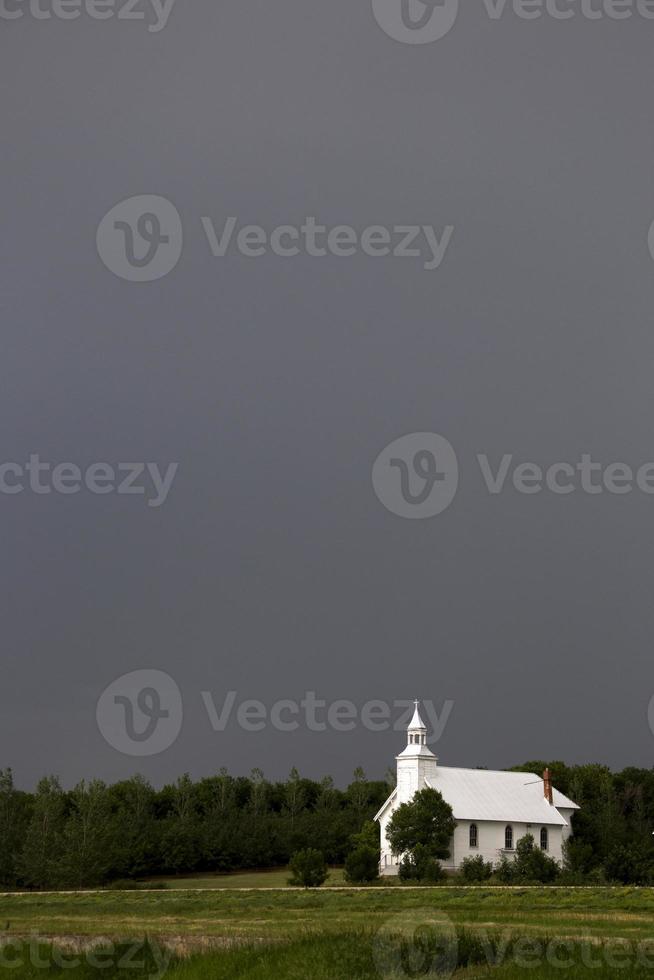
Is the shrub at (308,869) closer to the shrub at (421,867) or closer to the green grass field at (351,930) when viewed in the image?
the green grass field at (351,930)

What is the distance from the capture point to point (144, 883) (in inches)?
2630

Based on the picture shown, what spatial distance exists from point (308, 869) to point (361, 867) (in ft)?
14.4

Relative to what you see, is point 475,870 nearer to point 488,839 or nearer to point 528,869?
point 528,869

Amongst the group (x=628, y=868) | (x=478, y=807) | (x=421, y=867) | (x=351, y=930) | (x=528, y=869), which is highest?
(x=478, y=807)

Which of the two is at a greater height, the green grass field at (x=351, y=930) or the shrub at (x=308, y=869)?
the shrub at (x=308, y=869)

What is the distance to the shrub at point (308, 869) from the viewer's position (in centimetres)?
5981

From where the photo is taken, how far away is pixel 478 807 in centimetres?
7494

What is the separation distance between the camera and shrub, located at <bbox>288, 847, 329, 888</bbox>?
59.8m

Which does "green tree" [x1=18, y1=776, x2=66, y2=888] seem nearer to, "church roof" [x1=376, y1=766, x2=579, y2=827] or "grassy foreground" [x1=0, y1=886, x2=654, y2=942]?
"grassy foreground" [x1=0, y1=886, x2=654, y2=942]

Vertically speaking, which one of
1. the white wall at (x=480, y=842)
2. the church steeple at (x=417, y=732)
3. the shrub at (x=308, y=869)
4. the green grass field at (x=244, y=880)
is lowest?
the green grass field at (x=244, y=880)

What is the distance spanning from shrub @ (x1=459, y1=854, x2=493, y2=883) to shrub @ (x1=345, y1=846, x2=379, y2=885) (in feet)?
15.7

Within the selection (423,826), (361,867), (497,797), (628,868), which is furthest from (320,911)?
(497,797)

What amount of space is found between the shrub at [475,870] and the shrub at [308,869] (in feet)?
25.9

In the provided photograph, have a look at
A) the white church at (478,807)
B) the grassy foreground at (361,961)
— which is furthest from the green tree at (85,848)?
the grassy foreground at (361,961)
